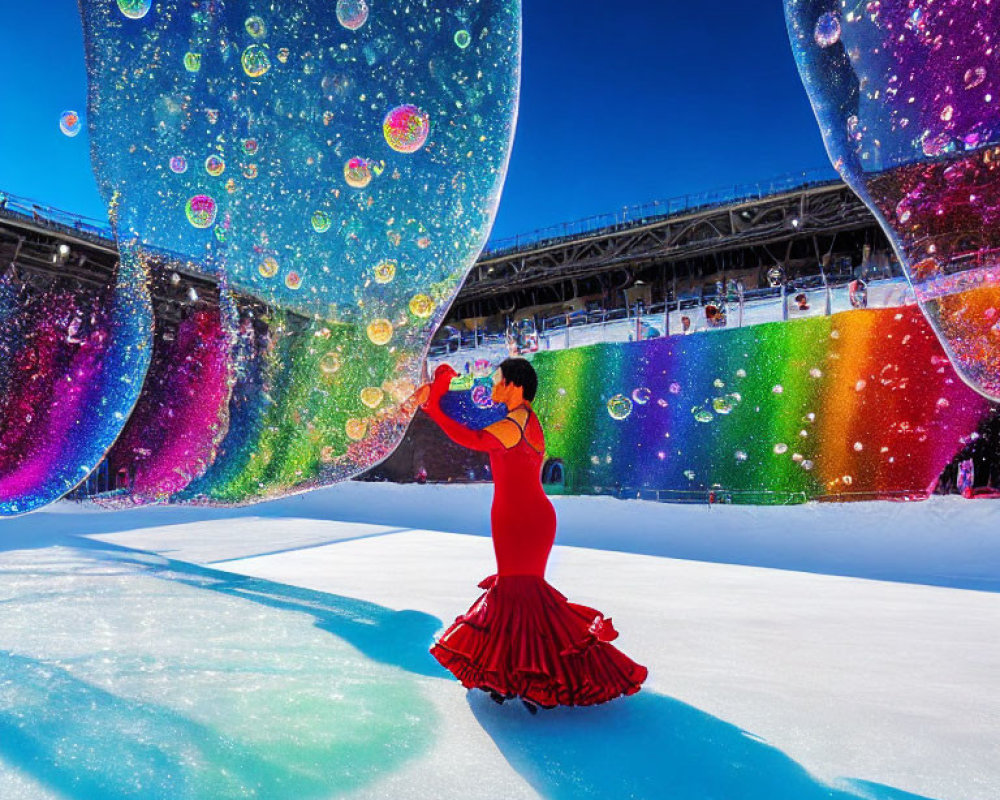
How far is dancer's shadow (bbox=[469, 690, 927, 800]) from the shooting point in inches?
61.4

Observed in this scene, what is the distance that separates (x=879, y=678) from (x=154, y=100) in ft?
11.4

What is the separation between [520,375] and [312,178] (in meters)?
1.06

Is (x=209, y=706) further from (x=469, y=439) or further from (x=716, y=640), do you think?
(x=716, y=640)

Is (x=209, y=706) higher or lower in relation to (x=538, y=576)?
lower

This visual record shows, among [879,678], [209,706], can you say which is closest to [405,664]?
[209,706]

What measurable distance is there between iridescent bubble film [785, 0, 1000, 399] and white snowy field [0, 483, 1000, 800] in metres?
1.25

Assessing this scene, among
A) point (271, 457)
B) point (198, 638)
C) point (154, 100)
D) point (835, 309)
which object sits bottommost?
point (198, 638)

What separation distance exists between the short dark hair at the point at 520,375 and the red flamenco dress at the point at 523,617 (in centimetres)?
9

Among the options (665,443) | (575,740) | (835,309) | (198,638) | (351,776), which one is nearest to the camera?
(351,776)

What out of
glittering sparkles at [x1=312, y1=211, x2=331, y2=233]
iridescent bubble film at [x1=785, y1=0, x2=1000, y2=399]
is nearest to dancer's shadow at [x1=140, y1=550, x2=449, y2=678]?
glittering sparkles at [x1=312, y1=211, x2=331, y2=233]

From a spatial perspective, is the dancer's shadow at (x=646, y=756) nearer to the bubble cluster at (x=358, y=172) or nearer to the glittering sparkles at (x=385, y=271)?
the glittering sparkles at (x=385, y=271)

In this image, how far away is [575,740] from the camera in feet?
6.03

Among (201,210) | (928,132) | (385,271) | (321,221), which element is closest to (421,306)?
(385,271)

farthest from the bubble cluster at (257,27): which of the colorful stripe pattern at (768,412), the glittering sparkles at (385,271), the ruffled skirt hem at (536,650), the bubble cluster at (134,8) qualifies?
the colorful stripe pattern at (768,412)
